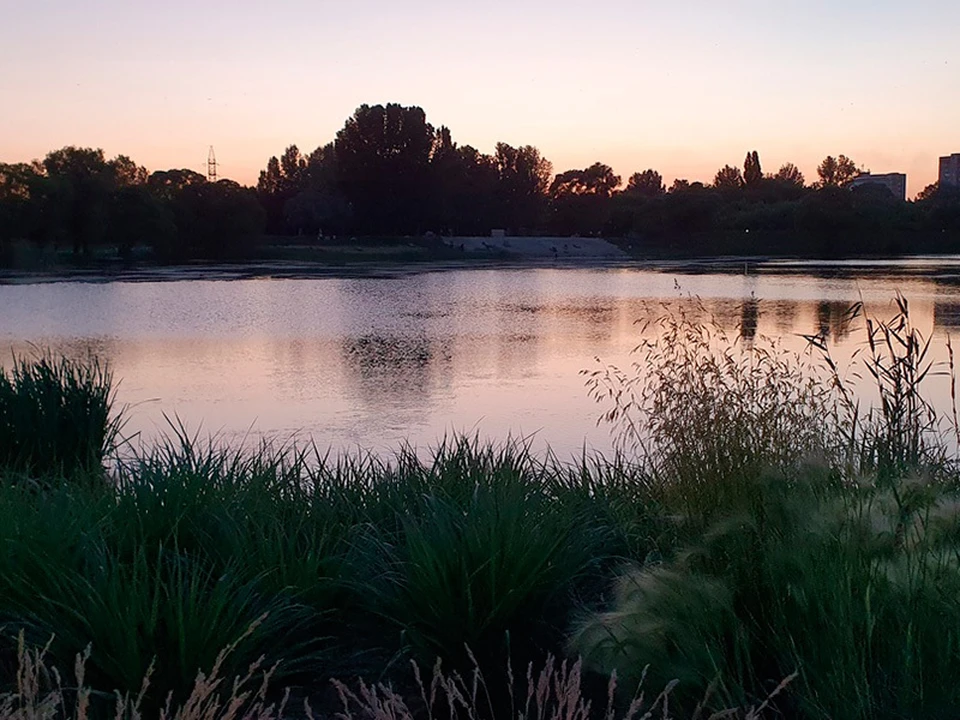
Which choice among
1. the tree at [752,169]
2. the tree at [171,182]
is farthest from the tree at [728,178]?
the tree at [171,182]

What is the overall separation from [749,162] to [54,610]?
130442mm

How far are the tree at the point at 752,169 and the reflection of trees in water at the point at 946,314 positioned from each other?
10666cm

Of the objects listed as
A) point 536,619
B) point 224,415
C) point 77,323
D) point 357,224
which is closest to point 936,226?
point 357,224

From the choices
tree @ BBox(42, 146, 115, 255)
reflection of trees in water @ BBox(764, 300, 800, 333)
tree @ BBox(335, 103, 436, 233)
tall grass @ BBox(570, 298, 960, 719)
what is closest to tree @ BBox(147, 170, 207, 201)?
tree @ BBox(42, 146, 115, 255)

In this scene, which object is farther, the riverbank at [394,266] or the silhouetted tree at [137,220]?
the silhouetted tree at [137,220]

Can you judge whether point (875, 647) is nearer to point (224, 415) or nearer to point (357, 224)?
point (224, 415)

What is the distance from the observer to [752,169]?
416ft

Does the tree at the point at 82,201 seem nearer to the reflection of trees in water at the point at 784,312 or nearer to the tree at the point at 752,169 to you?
the reflection of trees in water at the point at 784,312

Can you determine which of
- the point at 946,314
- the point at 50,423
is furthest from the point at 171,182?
the point at 50,423

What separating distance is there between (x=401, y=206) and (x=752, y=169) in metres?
58.4

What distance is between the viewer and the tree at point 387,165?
85.6 metres

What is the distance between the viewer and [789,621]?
3379 millimetres

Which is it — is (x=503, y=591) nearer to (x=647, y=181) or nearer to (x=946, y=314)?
(x=946, y=314)

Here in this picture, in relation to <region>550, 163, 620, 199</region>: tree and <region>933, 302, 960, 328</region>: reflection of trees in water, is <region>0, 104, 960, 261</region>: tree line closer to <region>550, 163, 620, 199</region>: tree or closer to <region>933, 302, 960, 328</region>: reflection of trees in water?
<region>550, 163, 620, 199</region>: tree
